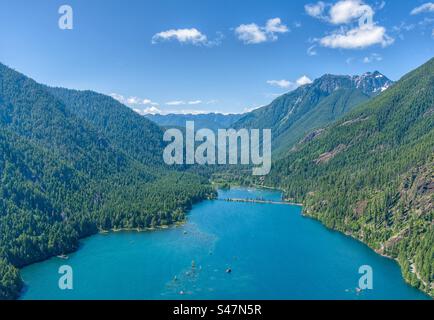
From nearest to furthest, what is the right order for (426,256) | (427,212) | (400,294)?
(400,294) → (426,256) → (427,212)

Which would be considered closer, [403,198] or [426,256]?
[426,256]

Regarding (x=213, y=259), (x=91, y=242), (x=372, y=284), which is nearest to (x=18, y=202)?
(x=91, y=242)

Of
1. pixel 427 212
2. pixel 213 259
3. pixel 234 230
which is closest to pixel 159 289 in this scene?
pixel 213 259

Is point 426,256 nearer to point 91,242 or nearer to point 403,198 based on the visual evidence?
point 403,198
